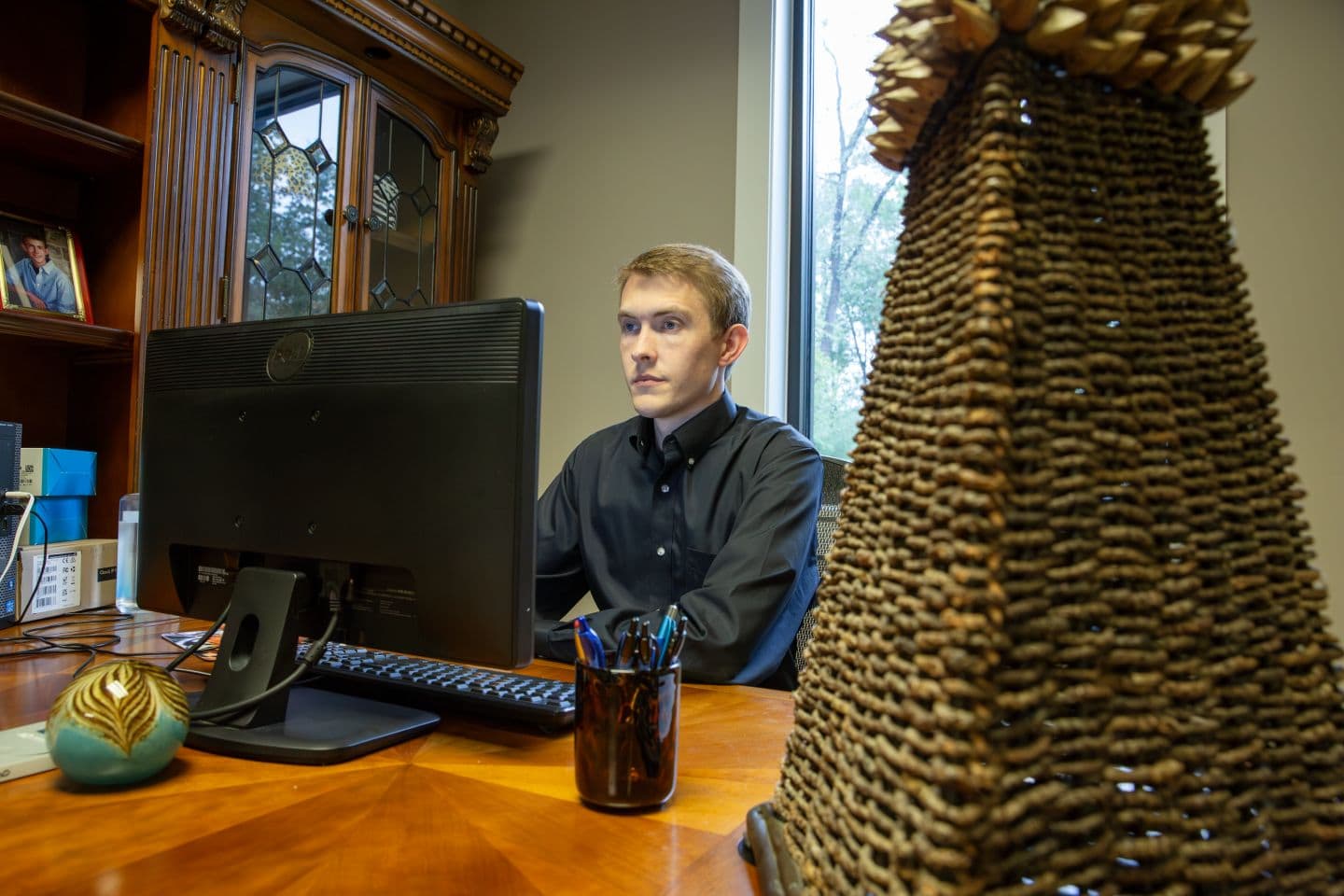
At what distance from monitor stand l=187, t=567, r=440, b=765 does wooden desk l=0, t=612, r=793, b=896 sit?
2cm

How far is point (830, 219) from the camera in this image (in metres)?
2.53

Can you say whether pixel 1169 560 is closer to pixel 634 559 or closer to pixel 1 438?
pixel 634 559

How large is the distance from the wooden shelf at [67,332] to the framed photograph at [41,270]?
77 mm

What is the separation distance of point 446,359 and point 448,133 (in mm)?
2147

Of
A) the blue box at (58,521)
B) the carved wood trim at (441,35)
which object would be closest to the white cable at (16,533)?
the blue box at (58,521)

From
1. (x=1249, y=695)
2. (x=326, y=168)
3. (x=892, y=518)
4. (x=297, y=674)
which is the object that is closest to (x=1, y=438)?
(x=297, y=674)

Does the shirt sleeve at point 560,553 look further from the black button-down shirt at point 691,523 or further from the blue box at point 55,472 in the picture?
the blue box at point 55,472

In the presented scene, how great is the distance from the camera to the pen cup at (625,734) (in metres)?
0.58

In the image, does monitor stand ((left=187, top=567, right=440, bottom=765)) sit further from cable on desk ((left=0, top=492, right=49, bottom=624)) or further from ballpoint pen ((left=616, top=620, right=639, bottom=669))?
cable on desk ((left=0, top=492, right=49, bottom=624))

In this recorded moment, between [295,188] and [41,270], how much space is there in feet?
2.02

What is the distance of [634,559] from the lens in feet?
5.58

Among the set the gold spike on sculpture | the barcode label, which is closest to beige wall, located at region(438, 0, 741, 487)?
the barcode label

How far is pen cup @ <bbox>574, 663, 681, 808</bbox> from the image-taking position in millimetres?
581

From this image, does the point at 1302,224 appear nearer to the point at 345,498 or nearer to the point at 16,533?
the point at 345,498
